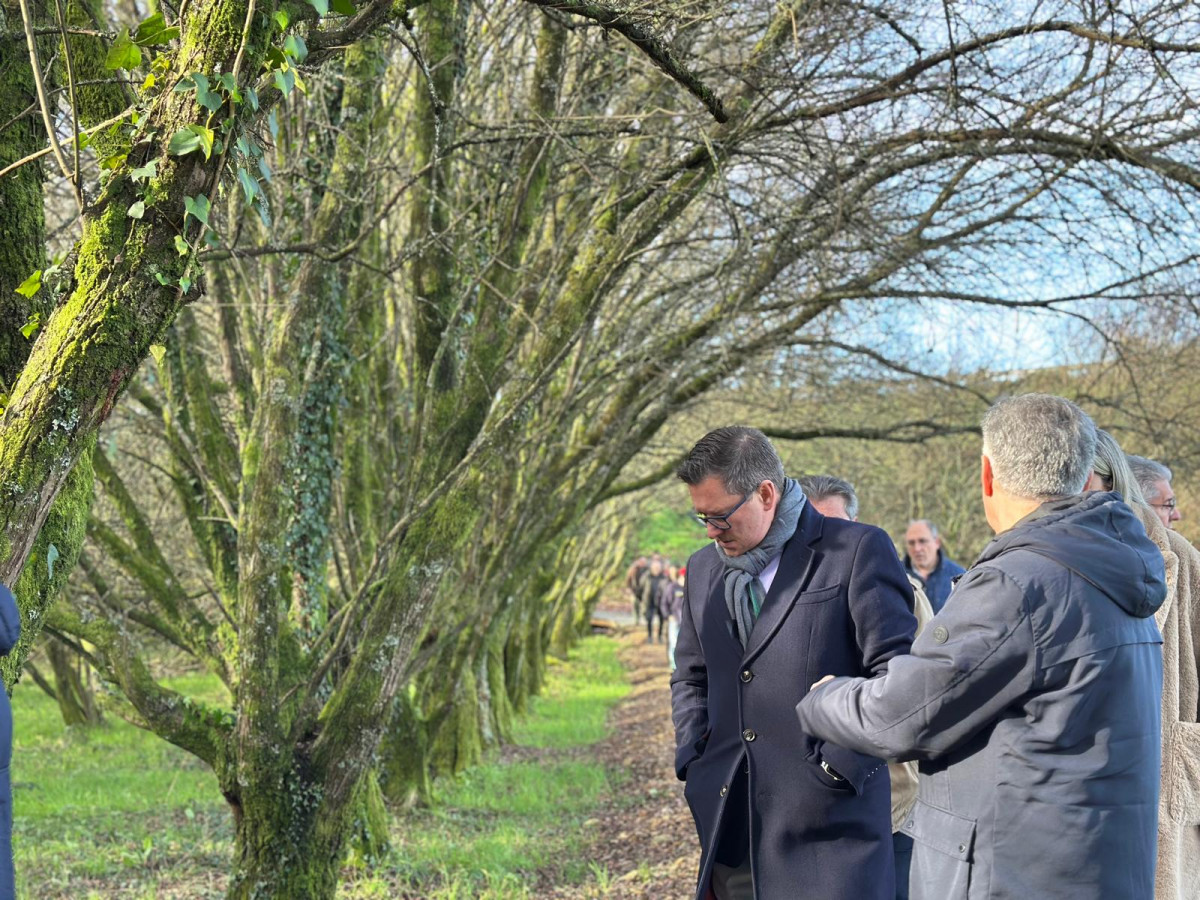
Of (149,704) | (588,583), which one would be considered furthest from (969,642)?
(588,583)

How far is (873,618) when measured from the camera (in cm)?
321

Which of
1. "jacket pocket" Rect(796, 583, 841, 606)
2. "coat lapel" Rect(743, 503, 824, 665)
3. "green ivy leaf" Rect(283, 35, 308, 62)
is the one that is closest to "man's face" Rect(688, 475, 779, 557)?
"coat lapel" Rect(743, 503, 824, 665)

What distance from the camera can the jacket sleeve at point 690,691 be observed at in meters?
3.54

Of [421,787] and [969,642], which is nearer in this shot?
[969,642]

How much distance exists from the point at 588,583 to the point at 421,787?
25309 millimetres

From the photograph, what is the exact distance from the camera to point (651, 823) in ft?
31.4

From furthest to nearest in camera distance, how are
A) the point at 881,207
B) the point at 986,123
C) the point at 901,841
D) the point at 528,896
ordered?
1. the point at 881,207
2. the point at 528,896
3. the point at 986,123
4. the point at 901,841

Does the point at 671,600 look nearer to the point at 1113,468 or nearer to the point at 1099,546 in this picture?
the point at 1113,468

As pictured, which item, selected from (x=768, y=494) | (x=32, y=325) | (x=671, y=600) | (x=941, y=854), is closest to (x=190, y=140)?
(x=32, y=325)

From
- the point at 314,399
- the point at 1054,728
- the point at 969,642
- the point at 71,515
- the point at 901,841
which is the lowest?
the point at 901,841

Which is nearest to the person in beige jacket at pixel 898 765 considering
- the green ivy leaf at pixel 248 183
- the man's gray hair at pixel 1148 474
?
the man's gray hair at pixel 1148 474

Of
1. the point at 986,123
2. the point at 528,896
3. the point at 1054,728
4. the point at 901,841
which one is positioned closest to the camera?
the point at 1054,728

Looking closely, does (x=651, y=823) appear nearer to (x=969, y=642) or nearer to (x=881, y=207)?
(x=881, y=207)

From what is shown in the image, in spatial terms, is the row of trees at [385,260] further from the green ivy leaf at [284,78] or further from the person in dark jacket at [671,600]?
the person in dark jacket at [671,600]
